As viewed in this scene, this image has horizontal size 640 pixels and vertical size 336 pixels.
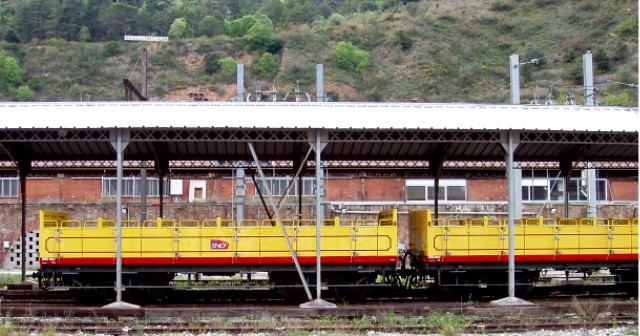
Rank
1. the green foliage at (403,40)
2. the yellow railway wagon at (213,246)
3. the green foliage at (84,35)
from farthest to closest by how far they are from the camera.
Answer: the green foliage at (84,35)
the green foliage at (403,40)
the yellow railway wagon at (213,246)

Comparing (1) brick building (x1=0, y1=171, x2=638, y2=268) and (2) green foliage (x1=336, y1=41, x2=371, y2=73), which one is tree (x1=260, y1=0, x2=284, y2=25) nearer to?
(2) green foliage (x1=336, y1=41, x2=371, y2=73)

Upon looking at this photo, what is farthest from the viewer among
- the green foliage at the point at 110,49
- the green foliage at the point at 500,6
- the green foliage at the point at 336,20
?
the green foliage at the point at 336,20

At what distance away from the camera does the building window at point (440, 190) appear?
47844mm

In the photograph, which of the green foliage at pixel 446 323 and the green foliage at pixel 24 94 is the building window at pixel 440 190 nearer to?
the green foliage at pixel 446 323

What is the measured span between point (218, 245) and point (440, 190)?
28260 mm

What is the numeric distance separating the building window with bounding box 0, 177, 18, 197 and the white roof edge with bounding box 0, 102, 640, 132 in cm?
2825

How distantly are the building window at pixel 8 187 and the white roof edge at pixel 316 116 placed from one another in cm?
2825

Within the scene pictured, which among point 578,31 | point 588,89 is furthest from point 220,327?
point 578,31

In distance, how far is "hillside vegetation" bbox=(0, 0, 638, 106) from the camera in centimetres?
9500

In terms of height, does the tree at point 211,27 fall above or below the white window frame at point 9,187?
above

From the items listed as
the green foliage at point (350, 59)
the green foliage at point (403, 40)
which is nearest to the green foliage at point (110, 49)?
the green foliage at point (350, 59)

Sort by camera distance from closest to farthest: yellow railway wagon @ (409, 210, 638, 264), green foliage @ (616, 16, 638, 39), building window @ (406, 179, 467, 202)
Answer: yellow railway wagon @ (409, 210, 638, 264), building window @ (406, 179, 467, 202), green foliage @ (616, 16, 638, 39)

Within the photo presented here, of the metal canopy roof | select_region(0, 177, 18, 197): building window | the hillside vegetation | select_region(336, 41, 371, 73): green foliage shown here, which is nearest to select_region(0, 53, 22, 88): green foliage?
the hillside vegetation

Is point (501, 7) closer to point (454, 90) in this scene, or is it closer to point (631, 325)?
point (454, 90)
